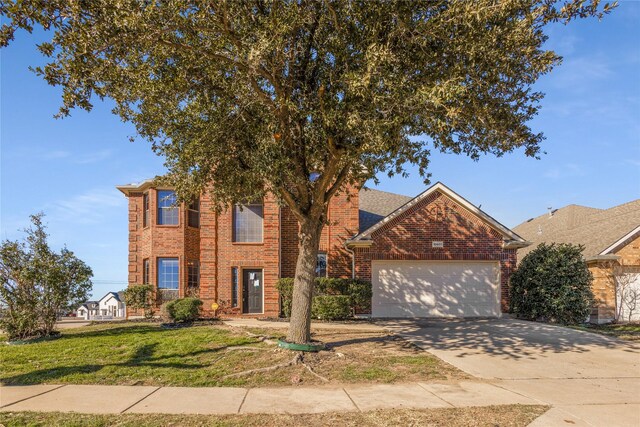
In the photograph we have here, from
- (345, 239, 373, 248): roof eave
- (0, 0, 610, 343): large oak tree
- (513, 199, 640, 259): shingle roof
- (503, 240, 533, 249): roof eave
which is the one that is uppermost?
(0, 0, 610, 343): large oak tree

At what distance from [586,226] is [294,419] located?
22.0m

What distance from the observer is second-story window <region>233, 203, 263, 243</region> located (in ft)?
59.4

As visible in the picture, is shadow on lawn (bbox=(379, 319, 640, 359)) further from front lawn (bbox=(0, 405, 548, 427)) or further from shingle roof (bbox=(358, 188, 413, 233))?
shingle roof (bbox=(358, 188, 413, 233))

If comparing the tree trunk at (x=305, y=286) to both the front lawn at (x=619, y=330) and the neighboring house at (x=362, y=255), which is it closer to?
the neighboring house at (x=362, y=255)

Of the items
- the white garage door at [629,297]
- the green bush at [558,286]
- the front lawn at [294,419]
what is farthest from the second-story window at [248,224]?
the white garage door at [629,297]

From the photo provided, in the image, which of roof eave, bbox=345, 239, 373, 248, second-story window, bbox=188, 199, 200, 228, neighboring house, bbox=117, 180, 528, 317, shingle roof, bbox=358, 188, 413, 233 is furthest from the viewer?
shingle roof, bbox=358, 188, 413, 233

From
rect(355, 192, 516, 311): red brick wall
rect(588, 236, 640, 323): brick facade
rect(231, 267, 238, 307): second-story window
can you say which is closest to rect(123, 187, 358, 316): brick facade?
rect(231, 267, 238, 307): second-story window

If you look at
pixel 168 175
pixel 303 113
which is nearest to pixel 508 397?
pixel 303 113

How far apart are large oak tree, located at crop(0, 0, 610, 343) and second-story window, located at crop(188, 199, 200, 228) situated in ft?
25.8

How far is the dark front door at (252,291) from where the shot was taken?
17.9 m

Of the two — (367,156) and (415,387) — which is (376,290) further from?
(415,387)

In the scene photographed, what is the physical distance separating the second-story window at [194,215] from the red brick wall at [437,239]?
7.03 meters

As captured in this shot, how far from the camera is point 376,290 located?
1775 centimetres

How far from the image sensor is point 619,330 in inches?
623
